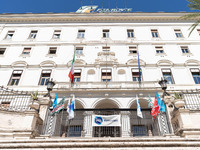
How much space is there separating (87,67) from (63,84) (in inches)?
149

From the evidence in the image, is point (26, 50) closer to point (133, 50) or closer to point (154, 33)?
point (133, 50)

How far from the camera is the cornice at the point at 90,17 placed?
22906mm

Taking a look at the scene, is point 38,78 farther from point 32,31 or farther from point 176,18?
point 176,18

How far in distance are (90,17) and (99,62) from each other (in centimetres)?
905

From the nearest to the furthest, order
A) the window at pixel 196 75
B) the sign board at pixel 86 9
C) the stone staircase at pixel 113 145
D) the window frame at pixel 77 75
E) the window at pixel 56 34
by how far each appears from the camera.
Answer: the stone staircase at pixel 113 145
the window at pixel 196 75
the window frame at pixel 77 75
the window at pixel 56 34
the sign board at pixel 86 9

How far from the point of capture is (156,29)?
72.3ft

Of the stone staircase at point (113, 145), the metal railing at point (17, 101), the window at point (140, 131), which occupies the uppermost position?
the metal railing at point (17, 101)

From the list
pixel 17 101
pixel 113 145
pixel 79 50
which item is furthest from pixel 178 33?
pixel 17 101

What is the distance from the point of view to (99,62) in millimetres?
17922

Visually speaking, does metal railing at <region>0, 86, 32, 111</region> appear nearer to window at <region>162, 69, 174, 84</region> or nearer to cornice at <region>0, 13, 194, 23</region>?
cornice at <region>0, 13, 194, 23</region>

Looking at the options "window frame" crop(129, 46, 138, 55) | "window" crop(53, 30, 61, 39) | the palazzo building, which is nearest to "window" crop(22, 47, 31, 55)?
the palazzo building

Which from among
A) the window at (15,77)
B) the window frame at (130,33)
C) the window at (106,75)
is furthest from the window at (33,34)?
the window frame at (130,33)

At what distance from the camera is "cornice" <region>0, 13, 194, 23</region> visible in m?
22.9

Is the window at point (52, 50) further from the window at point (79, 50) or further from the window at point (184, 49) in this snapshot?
the window at point (184, 49)
